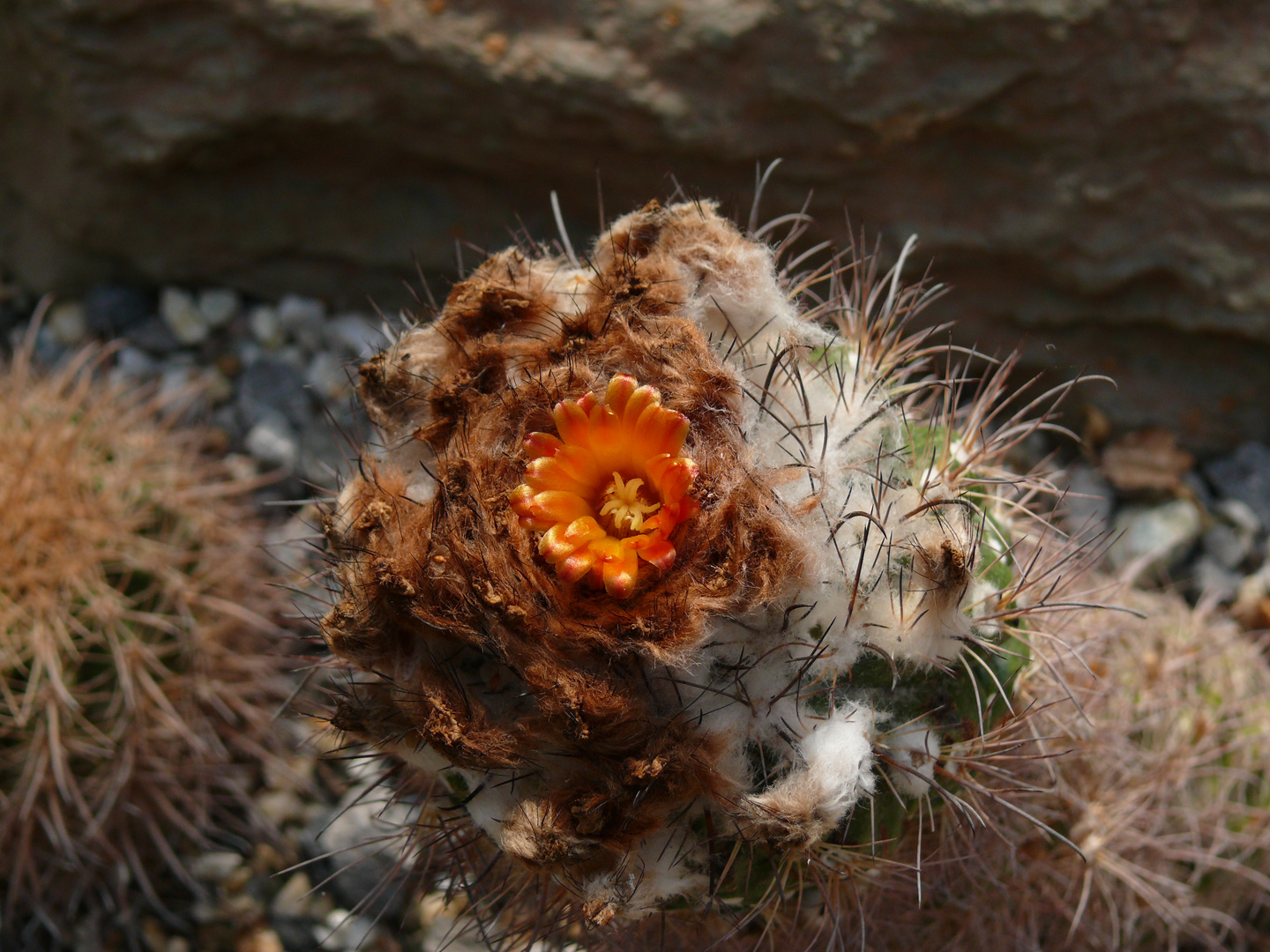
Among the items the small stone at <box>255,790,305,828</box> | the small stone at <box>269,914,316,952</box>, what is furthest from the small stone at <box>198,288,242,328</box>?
the small stone at <box>269,914,316,952</box>

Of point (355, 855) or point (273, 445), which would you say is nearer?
point (355, 855)

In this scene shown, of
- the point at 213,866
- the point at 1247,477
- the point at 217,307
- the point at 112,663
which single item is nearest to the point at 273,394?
the point at 217,307

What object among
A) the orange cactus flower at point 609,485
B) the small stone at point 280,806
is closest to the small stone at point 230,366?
the small stone at point 280,806

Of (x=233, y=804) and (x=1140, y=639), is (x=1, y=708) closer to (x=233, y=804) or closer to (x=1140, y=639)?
(x=233, y=804)

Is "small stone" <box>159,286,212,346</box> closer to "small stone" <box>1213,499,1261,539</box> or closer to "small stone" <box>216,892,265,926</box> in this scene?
"small stone" <box>216,892,265,926</box>

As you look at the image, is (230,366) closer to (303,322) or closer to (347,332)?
(303,322)

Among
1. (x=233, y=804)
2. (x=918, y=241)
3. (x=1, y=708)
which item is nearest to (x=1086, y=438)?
(x=918, y=241)

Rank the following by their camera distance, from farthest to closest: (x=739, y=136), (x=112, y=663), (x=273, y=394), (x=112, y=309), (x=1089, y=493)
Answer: (x=112, y=309) < (x=273, y=394) < (x=1089, y=493) < (x=739, y=136) < (x=112, y=663)

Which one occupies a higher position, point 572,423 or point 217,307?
point 572,423
